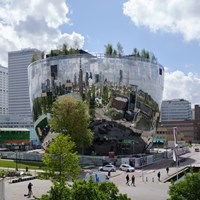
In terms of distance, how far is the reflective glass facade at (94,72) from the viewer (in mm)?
80625

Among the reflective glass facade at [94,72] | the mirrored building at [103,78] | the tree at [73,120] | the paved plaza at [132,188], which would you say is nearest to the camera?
the paved plaza at [132,188]

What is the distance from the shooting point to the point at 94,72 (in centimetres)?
8056

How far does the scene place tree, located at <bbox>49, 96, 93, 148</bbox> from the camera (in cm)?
7094

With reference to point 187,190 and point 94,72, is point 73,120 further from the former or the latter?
point 187,190

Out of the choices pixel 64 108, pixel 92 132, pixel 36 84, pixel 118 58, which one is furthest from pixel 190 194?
pixel 36 84

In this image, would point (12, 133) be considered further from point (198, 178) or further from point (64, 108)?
point (198, 178)

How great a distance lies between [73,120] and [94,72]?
1368 cm

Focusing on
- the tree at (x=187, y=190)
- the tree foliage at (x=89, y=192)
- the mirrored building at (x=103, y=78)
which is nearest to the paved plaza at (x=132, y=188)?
the tree at (x=187, y=190)

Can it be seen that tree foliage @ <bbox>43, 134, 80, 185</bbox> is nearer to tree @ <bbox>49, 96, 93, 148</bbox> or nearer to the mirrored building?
tree @ <bbox>49, 96, 93, 148</bbox>

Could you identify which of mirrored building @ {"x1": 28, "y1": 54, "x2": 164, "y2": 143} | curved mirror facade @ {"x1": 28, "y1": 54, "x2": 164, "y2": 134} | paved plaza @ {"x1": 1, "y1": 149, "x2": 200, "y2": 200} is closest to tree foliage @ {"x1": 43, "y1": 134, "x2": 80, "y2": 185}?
paved plaza @ {"x1": 1, "y1": 149, "x2": 200, "y2": 200}

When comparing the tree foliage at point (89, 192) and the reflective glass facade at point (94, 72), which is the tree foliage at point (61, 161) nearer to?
Result: the tree foliage at point (89, 192)

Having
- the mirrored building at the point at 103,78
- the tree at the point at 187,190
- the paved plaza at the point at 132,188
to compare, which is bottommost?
the paved plaza at the point at 132,188

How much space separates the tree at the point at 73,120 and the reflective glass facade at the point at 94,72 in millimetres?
8630

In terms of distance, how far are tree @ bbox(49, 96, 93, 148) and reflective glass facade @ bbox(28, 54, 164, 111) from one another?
8630mm
